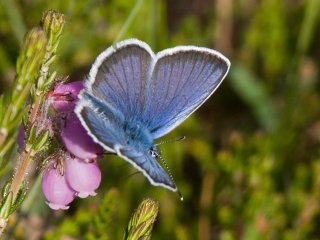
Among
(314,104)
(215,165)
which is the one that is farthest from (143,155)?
(314,104)

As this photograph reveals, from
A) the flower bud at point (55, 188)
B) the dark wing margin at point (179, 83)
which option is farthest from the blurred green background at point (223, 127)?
the flower bud at point (55, 188)

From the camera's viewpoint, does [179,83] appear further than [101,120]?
Yes

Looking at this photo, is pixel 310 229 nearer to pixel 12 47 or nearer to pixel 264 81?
pixel 264 81

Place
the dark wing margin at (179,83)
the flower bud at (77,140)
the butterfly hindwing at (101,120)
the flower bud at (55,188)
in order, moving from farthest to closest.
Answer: the dark wing margin at (179,83), the flower bud at (55,188), the flower bud at (77,140), the butterfly hindwing at (101,120)

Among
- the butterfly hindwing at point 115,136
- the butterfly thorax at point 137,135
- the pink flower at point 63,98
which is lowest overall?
the butterfly thorax at point 137,135

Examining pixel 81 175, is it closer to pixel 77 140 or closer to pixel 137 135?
pixel 77 140

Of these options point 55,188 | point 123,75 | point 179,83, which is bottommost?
point 55,188

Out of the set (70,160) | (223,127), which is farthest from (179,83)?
(223,127)

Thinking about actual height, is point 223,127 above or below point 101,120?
below

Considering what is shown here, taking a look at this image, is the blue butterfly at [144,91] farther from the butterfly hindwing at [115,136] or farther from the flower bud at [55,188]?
the flower bud at [55,188]
